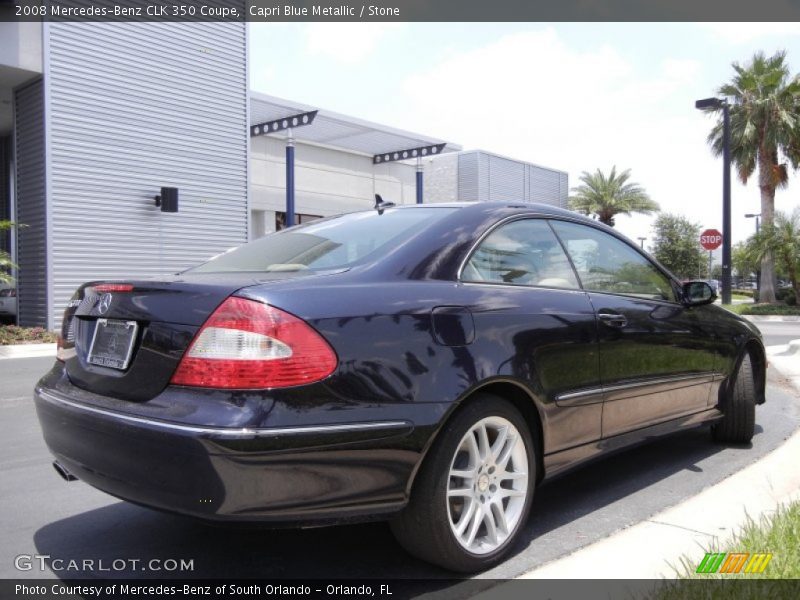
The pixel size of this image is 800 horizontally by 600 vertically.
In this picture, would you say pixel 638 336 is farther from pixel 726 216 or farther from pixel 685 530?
pixel 726 216

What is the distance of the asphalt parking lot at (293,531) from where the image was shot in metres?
2.97

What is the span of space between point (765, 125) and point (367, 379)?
28697 mm

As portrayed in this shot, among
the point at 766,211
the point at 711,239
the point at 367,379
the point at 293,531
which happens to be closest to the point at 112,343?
the point at 367,379

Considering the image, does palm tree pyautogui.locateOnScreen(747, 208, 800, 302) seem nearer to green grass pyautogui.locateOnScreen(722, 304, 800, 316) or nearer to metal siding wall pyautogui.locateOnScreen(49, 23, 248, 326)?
green grass pyautogui.locateOnScreen(722, 304, 800, 316)

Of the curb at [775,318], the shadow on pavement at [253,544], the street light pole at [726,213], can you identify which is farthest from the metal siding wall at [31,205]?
the curb at [775,318]

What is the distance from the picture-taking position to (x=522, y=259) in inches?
136

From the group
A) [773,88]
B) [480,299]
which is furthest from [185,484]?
[773,88]

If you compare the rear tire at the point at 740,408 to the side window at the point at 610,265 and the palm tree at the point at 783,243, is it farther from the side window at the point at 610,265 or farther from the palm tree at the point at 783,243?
the palm tree at the point at 783,243

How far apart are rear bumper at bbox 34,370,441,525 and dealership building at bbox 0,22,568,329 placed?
11.7 meters

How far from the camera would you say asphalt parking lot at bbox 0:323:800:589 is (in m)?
2.97

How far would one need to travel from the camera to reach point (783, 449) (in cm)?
479

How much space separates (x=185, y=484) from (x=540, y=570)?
1424mm

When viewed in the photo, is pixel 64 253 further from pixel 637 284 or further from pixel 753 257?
pixel 753 257

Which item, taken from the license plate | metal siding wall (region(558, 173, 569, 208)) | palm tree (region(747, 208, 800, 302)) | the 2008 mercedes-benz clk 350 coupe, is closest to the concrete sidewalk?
the 2008 mercedes-benz clk 350 coupe
